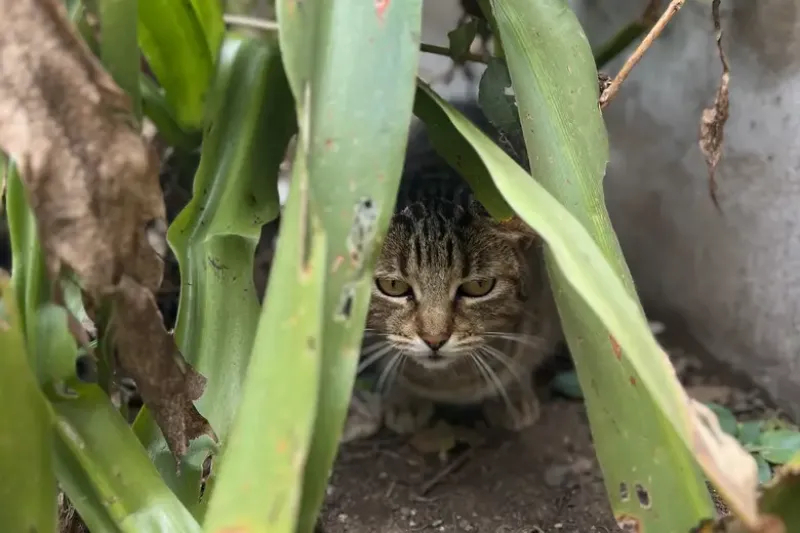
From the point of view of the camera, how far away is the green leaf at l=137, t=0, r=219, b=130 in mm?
651

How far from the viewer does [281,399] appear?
34 cm

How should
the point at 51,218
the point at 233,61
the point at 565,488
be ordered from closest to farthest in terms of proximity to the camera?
1. the point at 51,218
2. the point at 233,61
3. the point at 565,488

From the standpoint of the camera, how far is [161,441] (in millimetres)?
520

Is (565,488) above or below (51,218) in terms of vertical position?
below

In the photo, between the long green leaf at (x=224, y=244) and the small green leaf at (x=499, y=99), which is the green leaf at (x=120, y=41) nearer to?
the long green leaf at (x=224, y=244)

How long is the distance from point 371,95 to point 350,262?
4.0 inches

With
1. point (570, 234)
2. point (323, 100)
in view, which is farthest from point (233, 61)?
point (570, 234)

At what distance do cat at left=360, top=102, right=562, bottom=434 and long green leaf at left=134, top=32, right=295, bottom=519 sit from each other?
0.29 metres

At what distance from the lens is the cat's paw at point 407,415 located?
3.34 ft

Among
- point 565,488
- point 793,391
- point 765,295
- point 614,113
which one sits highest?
point 614,113

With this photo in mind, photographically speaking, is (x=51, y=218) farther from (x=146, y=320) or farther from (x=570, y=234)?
(x=570, y=234)

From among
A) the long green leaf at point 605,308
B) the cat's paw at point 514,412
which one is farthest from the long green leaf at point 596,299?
the cat's paw at point 514,412

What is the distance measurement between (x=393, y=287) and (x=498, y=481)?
0.94 feet

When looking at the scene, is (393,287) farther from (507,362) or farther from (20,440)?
(20,440)
